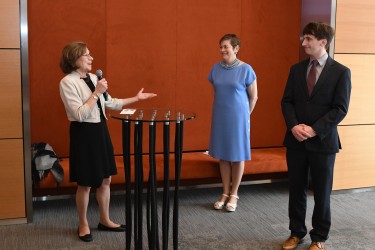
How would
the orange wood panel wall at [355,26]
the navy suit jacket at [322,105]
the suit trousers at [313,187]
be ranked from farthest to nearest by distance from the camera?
the orange wood panel wall at [355,26] < the suit trousers at [313,187] < the navy suit jacket at [322,105]

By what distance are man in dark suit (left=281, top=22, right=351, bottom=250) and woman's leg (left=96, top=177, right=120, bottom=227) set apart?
140cm

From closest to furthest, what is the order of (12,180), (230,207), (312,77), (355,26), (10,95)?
1. (312,77)
2. (10,95)
3. (12,180)
4. (230,207)
5. (355,26)

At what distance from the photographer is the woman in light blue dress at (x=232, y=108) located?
4055 mm

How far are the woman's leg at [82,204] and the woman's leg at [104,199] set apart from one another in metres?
0.10

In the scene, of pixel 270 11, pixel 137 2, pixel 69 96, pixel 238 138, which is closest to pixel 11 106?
pixel 69 96

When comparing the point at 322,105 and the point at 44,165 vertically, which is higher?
the point at 322,105

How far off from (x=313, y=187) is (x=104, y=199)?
62.9 inches

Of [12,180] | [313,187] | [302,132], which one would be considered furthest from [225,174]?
[12,180]

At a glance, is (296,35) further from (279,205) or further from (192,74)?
(279,205)

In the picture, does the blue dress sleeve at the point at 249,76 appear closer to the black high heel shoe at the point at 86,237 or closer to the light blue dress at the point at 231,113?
the light blue dress at the point at 231,113

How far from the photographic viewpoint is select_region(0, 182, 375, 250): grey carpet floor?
345cm

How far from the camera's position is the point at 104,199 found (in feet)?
11.7

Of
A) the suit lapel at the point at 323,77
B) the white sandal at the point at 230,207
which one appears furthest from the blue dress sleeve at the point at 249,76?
the white sandal at the point at 230,207

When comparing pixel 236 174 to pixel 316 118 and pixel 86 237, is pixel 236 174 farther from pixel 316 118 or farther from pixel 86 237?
pixel 86 237
